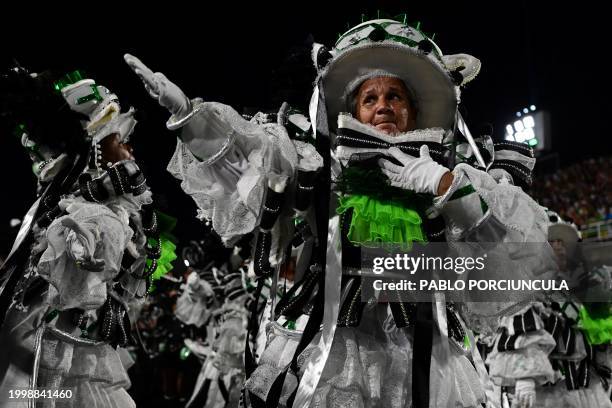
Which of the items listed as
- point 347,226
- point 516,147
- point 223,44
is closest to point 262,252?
point 347,226

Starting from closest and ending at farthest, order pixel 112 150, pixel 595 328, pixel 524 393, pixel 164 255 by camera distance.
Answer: pixel 112 150, pixel 164 255, pixel 524 393, pixel 595 328

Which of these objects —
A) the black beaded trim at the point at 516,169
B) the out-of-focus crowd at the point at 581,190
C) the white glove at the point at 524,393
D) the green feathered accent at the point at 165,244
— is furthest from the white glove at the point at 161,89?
the out-of-focus crowd at the point at 581,190

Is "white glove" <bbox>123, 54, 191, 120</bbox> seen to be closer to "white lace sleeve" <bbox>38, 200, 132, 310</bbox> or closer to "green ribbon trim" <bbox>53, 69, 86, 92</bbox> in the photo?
"white lace sleeve" <bbox>38, 200, 132, 310</bbox>

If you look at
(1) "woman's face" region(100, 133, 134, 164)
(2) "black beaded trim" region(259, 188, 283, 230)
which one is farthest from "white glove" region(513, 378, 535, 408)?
(2) "black beaded trim" region(259, 188, 283, 230)

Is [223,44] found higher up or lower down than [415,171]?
higher up

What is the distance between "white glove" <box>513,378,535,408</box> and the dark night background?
2550mm

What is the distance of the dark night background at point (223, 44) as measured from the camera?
516 centimetres

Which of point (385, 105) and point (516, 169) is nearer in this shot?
point (385, 105)

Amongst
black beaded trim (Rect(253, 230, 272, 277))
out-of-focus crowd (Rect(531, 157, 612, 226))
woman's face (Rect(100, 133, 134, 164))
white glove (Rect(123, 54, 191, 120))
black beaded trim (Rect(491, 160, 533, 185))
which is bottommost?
black beaded trim (Rect(253, 230, 272, 277))

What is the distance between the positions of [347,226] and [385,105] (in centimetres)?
59

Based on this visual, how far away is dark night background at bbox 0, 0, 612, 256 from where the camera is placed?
5.16m

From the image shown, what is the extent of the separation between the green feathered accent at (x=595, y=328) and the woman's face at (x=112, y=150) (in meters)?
4.52

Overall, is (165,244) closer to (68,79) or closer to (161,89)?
(68,79)

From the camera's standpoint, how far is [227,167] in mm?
2172
